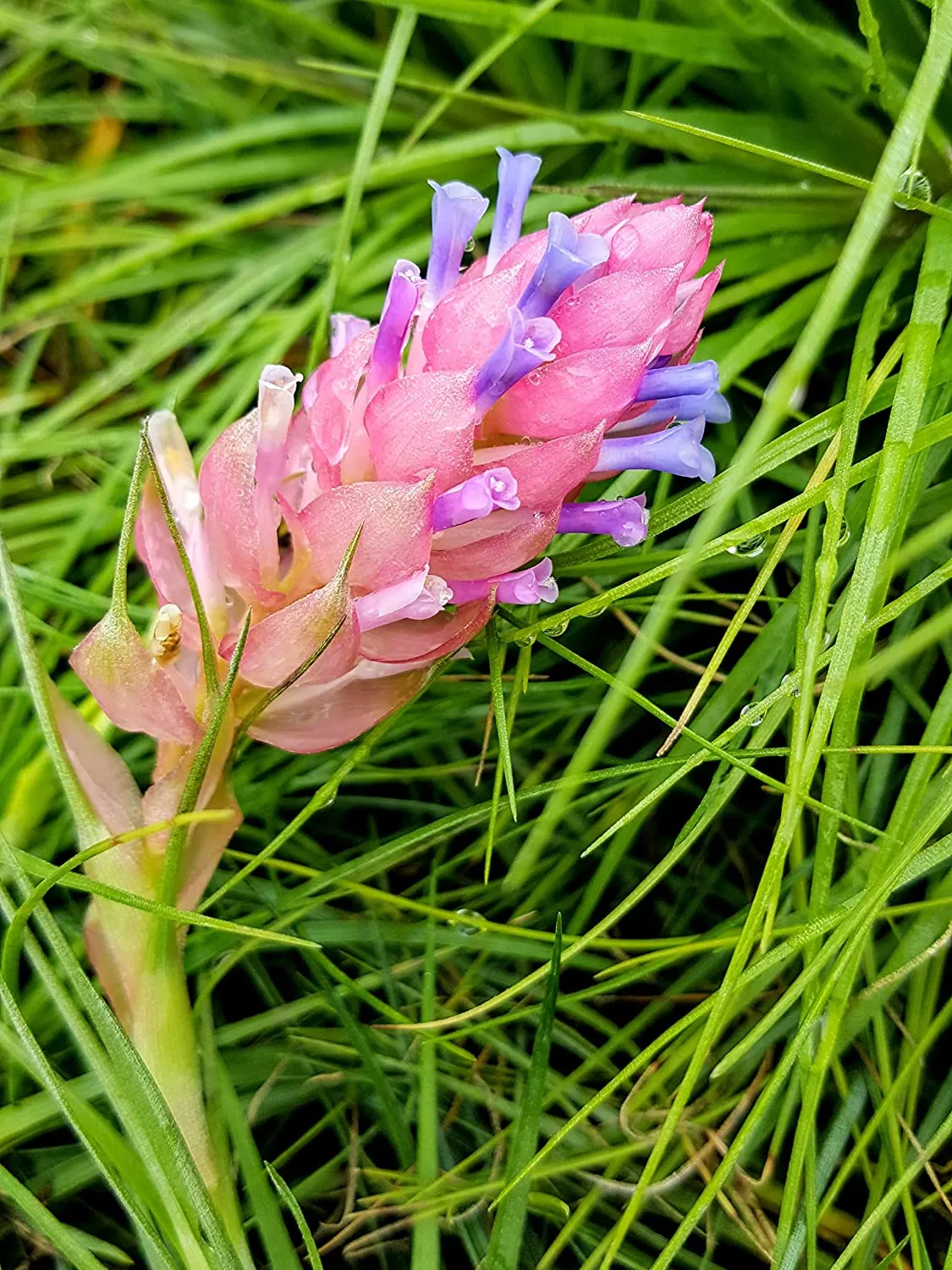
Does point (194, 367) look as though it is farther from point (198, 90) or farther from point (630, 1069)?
point (630, 1069)

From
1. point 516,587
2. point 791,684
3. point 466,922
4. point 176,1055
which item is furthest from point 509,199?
point 176,1055

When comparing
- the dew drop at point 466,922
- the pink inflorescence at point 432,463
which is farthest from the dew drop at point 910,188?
the dew drop at point 466,922

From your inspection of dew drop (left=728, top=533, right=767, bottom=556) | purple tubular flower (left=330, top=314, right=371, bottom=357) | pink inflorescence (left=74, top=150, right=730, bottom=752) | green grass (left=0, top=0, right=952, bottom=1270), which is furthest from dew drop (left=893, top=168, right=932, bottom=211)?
purple tubular flower (left=330, top=314, right=371, bottom=357)

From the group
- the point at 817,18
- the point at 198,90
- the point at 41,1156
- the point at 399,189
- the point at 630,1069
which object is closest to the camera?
the point at 630,1069

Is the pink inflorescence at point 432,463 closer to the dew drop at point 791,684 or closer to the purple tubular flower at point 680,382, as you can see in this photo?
the purple tubular flower at point 680,382

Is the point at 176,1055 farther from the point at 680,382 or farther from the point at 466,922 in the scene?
the point at 680,382

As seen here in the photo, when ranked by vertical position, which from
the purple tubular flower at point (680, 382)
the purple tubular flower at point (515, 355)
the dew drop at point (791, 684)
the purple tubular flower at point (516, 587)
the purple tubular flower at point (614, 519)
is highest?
the purple tubular flower at point (515, 355)

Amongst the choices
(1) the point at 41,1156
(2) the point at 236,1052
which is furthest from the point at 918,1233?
(1) the point at 41,1156
